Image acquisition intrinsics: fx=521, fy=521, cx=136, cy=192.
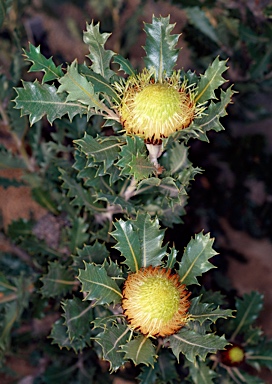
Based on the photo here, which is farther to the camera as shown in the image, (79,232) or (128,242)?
(79,232)

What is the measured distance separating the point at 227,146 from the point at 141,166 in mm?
989

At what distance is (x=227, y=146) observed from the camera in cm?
171

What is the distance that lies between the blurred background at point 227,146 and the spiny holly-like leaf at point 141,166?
1.84ft

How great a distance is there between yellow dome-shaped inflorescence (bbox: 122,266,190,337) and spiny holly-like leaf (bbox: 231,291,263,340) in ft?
1.31

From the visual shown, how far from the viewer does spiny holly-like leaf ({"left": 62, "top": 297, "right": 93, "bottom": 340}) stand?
0.93 m

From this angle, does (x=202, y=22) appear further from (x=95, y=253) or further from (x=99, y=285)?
(x=99, y=285)

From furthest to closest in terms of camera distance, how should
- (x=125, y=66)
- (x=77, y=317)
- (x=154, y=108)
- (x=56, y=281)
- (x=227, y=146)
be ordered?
(x=227, y=146) → (x=56, y=281) → (x=77, y=317) → (x=125, y=66) → (x=154, y=108)

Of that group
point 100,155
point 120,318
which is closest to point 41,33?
point 100,155

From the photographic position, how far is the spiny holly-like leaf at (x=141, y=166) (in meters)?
0.75

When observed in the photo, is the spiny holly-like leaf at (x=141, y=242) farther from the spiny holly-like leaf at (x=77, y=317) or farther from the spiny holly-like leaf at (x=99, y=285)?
the spiny holly-like leaf at (x=77, y=317)

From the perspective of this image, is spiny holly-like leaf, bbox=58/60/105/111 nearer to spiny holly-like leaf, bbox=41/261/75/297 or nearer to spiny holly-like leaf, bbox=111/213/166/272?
spiny holly-like leaf, bbox=111/213/166/272

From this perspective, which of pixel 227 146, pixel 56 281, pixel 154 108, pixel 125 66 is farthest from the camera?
pixel 227 146

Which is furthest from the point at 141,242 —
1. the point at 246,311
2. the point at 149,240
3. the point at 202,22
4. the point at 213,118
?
the point at 202,22

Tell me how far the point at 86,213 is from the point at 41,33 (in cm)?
80
